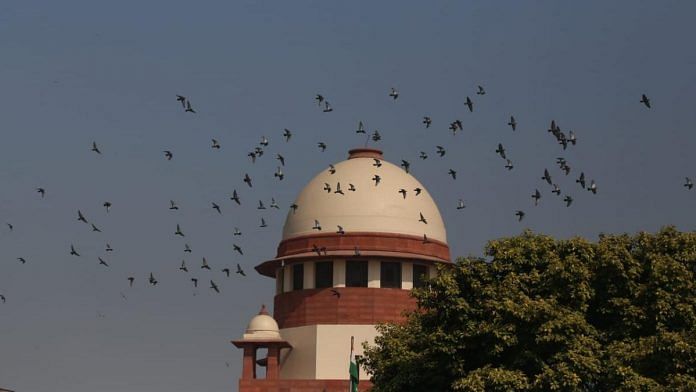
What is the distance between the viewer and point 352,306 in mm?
71438

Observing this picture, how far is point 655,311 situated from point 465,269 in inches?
246

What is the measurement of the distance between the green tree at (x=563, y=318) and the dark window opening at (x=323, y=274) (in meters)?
20.9

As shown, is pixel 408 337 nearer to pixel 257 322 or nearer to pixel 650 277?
pixel 650 277

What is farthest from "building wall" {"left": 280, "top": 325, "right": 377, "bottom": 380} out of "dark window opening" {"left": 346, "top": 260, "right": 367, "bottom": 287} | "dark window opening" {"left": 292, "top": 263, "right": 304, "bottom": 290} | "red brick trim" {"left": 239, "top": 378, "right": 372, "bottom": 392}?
"dark window opening" {"left": 292, "top": 263, "right": 304, "bottom": 290}

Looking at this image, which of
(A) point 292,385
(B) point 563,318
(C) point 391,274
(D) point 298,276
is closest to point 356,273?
(C) point 391,274

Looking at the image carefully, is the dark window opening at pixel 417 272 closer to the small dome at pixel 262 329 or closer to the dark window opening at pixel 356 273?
the dark window opening at pixel 356 273

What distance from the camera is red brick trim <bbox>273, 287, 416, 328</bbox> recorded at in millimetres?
71250

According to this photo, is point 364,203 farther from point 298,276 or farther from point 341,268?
point 298,276

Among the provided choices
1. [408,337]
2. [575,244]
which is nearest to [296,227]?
[408,337]

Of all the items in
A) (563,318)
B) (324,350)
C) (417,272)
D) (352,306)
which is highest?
(417,272)

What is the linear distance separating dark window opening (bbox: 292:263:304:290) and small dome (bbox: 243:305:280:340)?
2.26m

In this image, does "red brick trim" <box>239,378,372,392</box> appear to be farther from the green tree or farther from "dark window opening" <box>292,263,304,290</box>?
the green tree

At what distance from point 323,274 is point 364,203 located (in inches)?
144

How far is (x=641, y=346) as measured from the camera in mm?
46688
